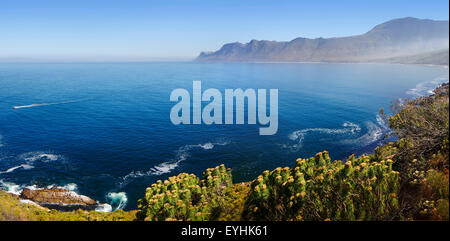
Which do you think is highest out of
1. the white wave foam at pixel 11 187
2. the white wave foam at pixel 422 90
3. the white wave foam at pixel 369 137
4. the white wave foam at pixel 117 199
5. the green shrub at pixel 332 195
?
the white wave foam at pixel 422 90

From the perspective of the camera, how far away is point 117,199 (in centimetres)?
3244

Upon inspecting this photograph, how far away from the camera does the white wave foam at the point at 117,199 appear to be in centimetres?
3116

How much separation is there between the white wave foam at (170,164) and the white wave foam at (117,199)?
2.05m

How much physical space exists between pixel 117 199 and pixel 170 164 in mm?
10395

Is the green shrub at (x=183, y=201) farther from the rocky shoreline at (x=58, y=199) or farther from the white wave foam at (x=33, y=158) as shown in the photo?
the white wave foam at (x=33, y=158)

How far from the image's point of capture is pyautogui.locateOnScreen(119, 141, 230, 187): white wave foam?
37.3 m

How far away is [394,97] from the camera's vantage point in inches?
3844

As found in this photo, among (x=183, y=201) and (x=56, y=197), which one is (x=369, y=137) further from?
(x=56, y=197)

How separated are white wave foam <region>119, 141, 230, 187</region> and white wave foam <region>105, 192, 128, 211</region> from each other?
205 centimetres

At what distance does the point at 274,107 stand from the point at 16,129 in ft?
230

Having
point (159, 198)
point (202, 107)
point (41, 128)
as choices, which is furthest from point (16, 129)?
point (159, 198)

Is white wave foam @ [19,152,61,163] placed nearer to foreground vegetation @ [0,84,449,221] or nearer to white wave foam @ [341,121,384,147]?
foreground vegetation @ [0,84,449,221]

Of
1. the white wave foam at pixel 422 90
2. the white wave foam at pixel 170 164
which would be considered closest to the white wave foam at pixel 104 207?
the white wave foam at pixel 170 164
